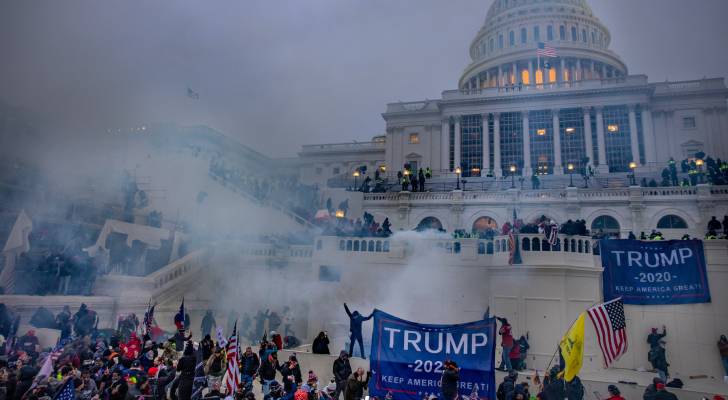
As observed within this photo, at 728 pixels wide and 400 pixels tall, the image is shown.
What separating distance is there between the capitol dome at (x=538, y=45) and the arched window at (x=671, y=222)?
3027 centimetres

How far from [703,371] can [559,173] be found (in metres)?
27.8

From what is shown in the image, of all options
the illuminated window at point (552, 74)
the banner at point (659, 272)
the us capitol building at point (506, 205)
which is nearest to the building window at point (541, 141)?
the us capitol building at point (506, 205)

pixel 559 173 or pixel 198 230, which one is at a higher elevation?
pixel 559 173

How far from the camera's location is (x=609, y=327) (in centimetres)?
1012

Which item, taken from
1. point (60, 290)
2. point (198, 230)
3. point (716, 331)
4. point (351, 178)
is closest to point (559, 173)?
point (351, 178)

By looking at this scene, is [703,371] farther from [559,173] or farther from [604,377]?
[559,173]

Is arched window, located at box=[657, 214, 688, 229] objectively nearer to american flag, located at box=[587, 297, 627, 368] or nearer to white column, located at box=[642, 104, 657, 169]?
white column, located at box=[642, 104, 657, 169]

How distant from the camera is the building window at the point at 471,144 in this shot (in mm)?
44812

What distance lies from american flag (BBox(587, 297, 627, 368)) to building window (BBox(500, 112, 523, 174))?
34.7m

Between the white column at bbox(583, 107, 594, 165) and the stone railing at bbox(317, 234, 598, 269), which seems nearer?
the stone railing at bbox(317, 234, 598, 269)

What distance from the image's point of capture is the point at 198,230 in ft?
88.1

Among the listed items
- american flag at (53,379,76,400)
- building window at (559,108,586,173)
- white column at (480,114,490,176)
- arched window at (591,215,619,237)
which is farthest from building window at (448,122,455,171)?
american flag at (53,379,76,400)

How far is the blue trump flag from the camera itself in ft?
31.7

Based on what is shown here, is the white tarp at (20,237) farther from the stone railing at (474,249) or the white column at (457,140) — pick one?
the white column at (457,140)
